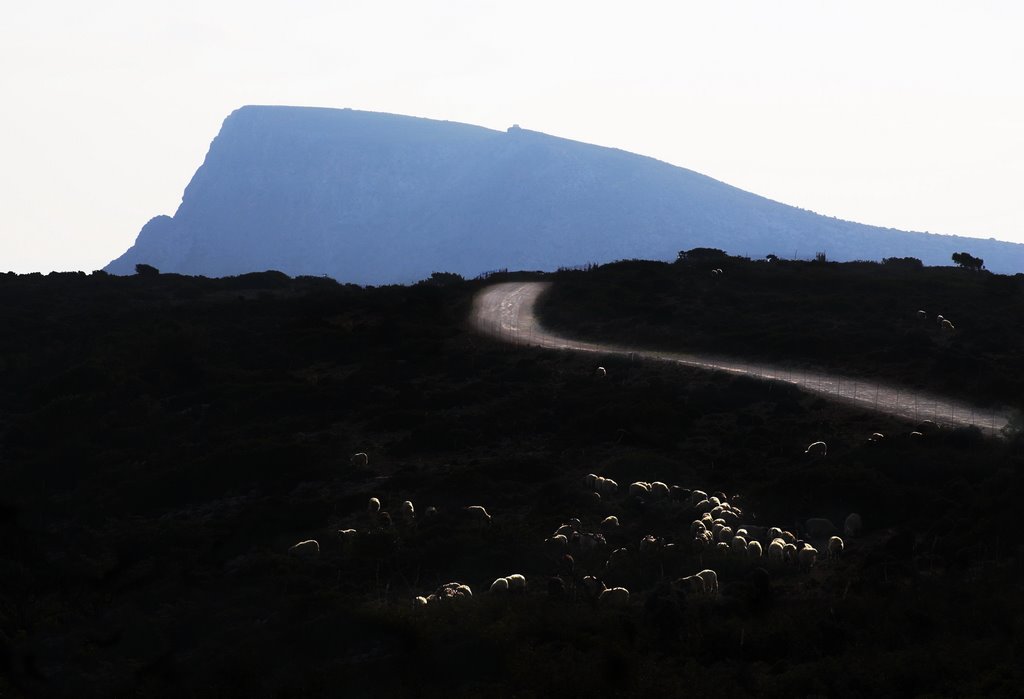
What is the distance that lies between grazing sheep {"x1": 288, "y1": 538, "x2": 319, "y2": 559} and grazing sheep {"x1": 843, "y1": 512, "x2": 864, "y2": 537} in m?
11.1

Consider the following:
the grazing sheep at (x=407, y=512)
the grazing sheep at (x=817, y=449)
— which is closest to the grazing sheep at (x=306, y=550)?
the grazing sheep at (x=407, y=512)

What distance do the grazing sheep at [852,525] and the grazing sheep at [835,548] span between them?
1.22m

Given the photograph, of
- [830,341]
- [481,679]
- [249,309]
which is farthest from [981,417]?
[249,309]

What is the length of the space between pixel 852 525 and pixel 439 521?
886 centimetres

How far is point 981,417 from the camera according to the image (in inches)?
1253

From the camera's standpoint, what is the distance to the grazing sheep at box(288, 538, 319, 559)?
2402 centimetres

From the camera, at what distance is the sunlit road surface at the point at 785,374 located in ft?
105

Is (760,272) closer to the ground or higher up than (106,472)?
higher up

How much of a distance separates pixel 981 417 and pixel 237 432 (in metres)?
21.8

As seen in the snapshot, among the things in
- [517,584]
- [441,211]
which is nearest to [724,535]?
[517,584]

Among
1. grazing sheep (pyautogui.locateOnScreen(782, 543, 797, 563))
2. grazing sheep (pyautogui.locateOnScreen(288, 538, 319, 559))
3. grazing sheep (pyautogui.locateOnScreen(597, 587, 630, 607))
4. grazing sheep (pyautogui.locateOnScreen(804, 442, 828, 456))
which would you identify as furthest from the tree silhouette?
grazing sheep (pyautogui.locateOnScreen(597, 587, 630, 607))

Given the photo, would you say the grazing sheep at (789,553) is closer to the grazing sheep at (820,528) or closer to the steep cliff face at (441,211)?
the grazing sheep at (820,528)

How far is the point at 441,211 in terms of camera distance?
176250 mm

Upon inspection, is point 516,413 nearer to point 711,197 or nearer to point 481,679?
point 481,679
